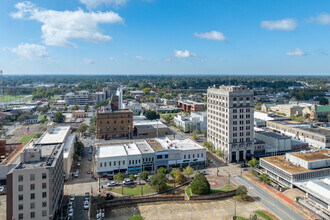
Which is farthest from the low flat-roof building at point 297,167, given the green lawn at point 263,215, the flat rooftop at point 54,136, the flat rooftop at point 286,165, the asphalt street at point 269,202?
the flat rooftop at point 54,136

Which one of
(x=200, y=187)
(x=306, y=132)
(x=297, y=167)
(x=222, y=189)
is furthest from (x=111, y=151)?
(x=306, y=132)

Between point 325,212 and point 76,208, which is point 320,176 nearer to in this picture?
point 325,212

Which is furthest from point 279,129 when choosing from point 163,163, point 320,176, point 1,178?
point 1,178

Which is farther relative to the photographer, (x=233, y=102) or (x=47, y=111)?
(x=47, y=111)

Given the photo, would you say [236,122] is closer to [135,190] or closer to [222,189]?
[222,189]

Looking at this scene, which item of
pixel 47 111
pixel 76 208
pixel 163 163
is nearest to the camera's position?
pixel 76 208
